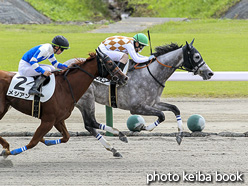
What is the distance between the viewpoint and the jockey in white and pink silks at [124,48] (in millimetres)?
7137

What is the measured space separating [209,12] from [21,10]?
47.2ft

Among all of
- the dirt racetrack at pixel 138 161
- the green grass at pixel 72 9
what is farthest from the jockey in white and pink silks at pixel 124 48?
the green grass at pixel 72 9

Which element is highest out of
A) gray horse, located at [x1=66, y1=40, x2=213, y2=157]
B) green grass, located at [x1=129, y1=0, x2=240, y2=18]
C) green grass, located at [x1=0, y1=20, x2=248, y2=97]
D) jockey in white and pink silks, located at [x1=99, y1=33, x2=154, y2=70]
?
jockey in white and pink silks, located at [x1=99, y1=33, x2=154, y2=70]

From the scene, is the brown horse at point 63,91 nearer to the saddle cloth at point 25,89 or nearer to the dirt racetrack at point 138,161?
the saddle cloth at point 25,89

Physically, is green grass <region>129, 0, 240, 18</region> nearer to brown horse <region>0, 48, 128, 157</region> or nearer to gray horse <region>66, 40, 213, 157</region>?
gray horse <region>66, 40, 213, 157</region>

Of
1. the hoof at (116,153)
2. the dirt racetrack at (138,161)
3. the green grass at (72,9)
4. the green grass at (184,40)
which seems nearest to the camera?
the dirt racetrack at (138,161)

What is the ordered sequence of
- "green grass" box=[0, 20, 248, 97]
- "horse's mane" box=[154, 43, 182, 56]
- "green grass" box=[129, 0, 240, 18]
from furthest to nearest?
Result: "green grass" box=[129, 0, 240, 18], "green grass" box=[0, 20, 248, 97], "horse's mane" box=[154, 43, 182, 56]

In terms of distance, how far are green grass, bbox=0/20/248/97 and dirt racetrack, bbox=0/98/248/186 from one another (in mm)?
4842

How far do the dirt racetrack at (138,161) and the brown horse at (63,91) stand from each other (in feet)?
1.61

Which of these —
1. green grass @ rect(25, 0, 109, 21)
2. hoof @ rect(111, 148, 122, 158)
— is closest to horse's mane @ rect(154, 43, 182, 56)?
hoof @ rect(111, 148, 122, 158)

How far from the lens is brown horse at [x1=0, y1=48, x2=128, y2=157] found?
5.94 metres

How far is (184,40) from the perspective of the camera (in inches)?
913

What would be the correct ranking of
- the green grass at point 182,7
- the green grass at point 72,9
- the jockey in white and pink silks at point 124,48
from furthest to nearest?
the green grass at point 182,7, the green grass at point 72,9, the jockey in white and pink silks at point 124,48

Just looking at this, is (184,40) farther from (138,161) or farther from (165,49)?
(138,161)
